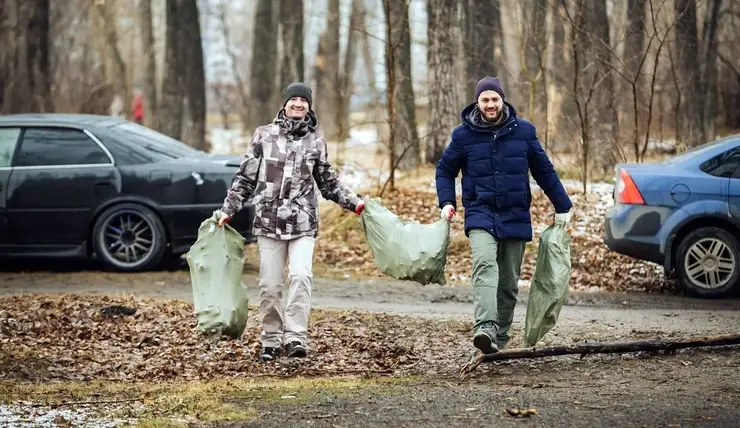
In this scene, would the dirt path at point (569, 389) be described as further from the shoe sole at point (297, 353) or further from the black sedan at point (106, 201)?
the black sedan at point (106, 201)

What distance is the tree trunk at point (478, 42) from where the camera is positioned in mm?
18859

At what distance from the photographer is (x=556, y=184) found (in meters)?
8.48

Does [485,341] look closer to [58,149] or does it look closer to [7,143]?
[58,149]

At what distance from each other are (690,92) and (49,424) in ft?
56.0

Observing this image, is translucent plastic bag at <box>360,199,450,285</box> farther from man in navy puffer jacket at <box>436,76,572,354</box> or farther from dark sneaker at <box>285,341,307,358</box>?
dark sneaker at <box>285,341,307,358</box>

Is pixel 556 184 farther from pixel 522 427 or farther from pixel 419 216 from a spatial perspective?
pixel 419 216

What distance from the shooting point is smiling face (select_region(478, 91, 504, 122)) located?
8.18 metres

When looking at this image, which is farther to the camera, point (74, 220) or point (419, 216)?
point (419, 216)

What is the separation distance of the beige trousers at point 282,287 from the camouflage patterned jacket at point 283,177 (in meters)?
0.11

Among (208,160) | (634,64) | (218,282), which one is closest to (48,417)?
(218,282)

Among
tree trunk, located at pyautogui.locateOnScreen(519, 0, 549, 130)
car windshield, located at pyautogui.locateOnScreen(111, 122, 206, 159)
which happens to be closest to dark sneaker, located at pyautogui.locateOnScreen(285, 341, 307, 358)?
car windshield, located at pyautogui.locateOnScreen(111, 122, 206, 159)

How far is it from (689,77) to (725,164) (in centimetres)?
964

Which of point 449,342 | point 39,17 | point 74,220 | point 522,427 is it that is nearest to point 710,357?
point 449,342

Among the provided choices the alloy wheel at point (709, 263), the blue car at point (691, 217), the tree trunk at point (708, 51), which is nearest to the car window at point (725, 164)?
the blue car at point (691, 217)
